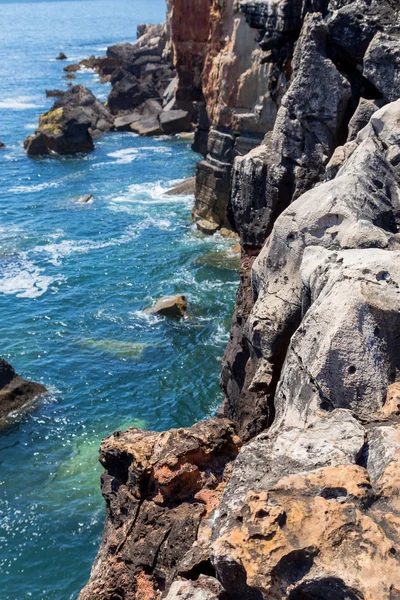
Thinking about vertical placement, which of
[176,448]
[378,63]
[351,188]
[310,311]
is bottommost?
[176,448]

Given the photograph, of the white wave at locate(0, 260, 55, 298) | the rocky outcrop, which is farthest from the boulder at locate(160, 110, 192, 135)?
the rocky outcrop

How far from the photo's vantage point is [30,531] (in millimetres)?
22906

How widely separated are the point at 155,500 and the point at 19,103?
297 feet

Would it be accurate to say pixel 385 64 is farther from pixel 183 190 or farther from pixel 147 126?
pixel 147 126

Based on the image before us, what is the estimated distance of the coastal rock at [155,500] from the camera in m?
11.2

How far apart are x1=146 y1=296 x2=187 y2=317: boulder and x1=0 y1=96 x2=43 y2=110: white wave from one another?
6280 cm

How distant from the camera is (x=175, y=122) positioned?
75.8m

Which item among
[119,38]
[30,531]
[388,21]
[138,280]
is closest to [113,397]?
[30,531]

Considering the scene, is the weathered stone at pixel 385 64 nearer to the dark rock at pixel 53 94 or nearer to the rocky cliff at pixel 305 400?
the rocky cliff at pixel 305 400

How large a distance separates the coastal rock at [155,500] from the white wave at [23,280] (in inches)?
1131

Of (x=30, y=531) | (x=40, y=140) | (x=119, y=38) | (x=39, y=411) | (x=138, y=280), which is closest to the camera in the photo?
(x=30, y=531)

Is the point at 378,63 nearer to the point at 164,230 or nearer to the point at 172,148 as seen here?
the point at 164,230

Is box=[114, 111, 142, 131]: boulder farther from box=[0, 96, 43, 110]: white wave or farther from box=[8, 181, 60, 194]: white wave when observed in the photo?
box=[8, 181, 60, 194]: white wave

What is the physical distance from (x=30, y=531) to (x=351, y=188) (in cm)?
1534
